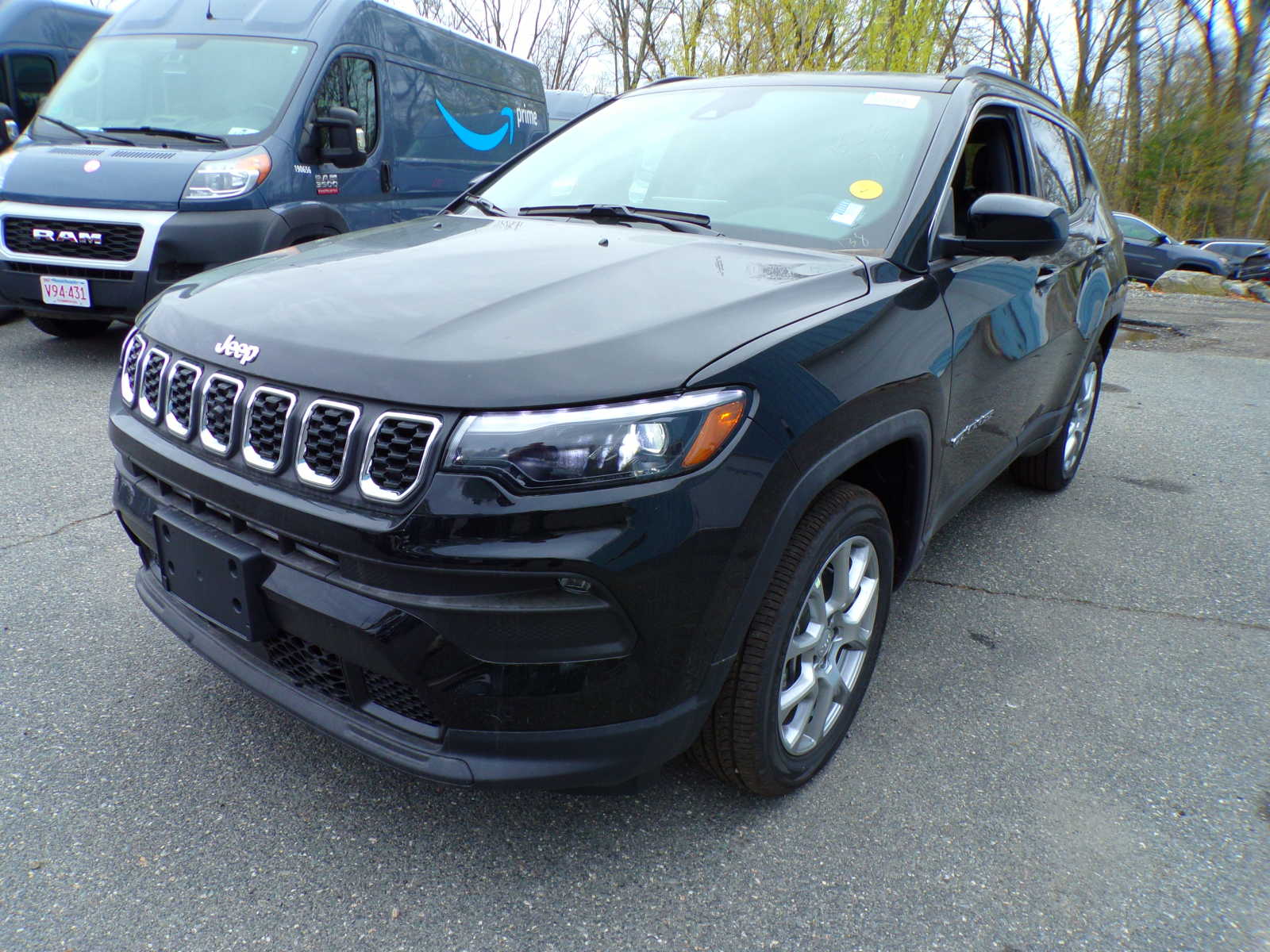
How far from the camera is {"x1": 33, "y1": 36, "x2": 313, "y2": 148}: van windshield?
5949mm

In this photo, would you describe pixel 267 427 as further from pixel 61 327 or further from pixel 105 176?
pixel 61 327

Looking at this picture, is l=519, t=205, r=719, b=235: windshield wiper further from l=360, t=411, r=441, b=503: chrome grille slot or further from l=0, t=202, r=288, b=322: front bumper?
l=0, t=202, r=288, b=322: front bumper

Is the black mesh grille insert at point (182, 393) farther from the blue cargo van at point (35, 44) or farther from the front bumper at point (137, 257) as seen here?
the blue cargo van at point (35, 44)

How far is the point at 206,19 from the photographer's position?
630 centimetres

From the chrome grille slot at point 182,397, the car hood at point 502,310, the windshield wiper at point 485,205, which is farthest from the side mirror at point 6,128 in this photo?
the chrome grille slot at point 182,397

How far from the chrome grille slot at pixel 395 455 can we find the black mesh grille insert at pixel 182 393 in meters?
0.55

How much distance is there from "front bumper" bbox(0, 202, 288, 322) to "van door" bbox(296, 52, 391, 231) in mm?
619

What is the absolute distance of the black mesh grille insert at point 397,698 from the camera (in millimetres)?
1747

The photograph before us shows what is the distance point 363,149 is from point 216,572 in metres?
5.54

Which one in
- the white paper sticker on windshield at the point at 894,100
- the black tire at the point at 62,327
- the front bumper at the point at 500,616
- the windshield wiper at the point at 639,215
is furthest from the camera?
the black tire at the point at 62,327

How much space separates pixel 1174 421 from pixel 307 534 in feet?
20.1

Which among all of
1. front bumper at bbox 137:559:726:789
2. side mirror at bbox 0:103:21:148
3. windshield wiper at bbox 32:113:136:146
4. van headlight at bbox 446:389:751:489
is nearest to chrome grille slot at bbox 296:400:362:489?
van headlight at bbox 446:389:751:489

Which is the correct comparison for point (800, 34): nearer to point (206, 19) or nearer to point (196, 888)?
point (206, 19)

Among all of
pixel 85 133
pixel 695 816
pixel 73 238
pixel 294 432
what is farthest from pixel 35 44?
pixel 695 816
